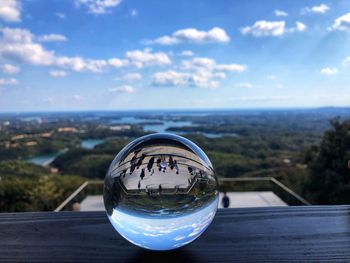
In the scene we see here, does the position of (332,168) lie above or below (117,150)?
below

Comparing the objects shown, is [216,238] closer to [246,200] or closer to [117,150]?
[246,200]

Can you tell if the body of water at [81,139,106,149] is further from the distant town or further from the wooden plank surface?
the wooden plank surface

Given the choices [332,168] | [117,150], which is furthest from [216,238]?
[332,168]

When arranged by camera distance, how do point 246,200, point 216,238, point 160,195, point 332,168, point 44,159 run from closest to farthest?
point 160,195
point 216,238
point 246,200
point 332,168
point 44,159

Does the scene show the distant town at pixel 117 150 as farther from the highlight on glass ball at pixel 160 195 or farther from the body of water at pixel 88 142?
the highlight on glass ball at pixel 160 195

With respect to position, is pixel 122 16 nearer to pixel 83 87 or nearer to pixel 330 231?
pixel 83 87

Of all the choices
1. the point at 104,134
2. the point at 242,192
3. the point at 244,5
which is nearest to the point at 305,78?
the point at 244,5

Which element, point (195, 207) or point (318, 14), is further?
point (318, 14)
